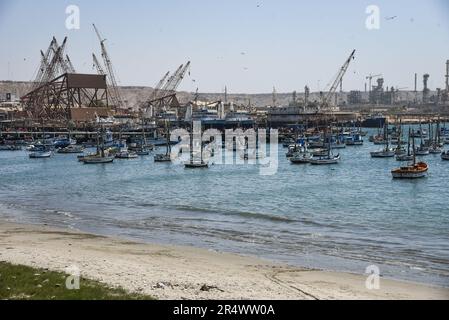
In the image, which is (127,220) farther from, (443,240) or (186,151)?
(186,151)

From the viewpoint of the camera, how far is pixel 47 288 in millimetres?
9656

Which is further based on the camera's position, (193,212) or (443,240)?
(193,212)

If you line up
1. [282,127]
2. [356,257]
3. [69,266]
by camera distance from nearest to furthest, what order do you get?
[69,266] → [356,257] → [282,127]

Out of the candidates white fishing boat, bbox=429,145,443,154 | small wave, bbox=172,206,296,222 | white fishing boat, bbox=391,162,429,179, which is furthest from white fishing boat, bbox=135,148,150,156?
small wave, bbox=172,206,296,222

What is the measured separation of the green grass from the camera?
360 inches

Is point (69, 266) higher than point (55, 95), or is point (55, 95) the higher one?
point (55, 95)

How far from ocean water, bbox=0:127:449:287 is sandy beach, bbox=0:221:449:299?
4.24ft

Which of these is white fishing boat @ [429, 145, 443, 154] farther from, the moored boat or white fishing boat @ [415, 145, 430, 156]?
the moored boat

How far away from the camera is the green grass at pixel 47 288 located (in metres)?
9.15

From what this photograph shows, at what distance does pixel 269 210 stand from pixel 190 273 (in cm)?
1361

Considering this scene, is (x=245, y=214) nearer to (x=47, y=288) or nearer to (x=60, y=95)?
(x=47, y=288)
